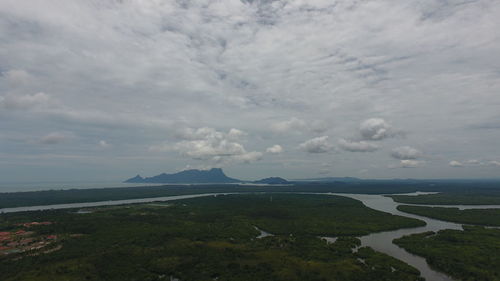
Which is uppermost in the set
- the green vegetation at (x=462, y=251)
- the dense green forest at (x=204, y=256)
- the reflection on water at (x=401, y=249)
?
the dense green forest at (x=204, y=256)

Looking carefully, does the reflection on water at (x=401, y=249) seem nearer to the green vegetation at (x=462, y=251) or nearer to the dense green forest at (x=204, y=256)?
the green vegetation at (x=462, y=251)

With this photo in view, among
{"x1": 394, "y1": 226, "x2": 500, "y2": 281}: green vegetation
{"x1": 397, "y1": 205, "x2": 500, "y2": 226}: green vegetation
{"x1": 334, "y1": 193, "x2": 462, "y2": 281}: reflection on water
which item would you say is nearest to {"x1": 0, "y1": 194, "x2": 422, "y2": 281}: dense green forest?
{"x1": 334, "y1": 193, "x2": 462, "y2": 281}: reflection on water

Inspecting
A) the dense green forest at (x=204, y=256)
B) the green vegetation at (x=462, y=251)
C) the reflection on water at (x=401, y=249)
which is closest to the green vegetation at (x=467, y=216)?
the reflection on water at (x=401, y=249)

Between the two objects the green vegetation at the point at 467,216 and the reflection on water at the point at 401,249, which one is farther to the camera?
the green vegetation at the point at 467,216

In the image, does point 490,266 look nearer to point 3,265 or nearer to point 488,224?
point 488,224

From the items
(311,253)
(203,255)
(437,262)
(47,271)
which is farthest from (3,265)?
(437,262)

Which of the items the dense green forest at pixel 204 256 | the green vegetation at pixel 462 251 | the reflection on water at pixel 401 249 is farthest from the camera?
the reflection on water at pixel 401 249

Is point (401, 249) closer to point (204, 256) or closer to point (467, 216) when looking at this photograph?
point (204, 256)

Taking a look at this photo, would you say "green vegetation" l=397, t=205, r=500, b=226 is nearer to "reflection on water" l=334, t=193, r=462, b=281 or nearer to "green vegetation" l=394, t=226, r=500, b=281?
"reflection on water" l=334, t=193, r=462, b=281
